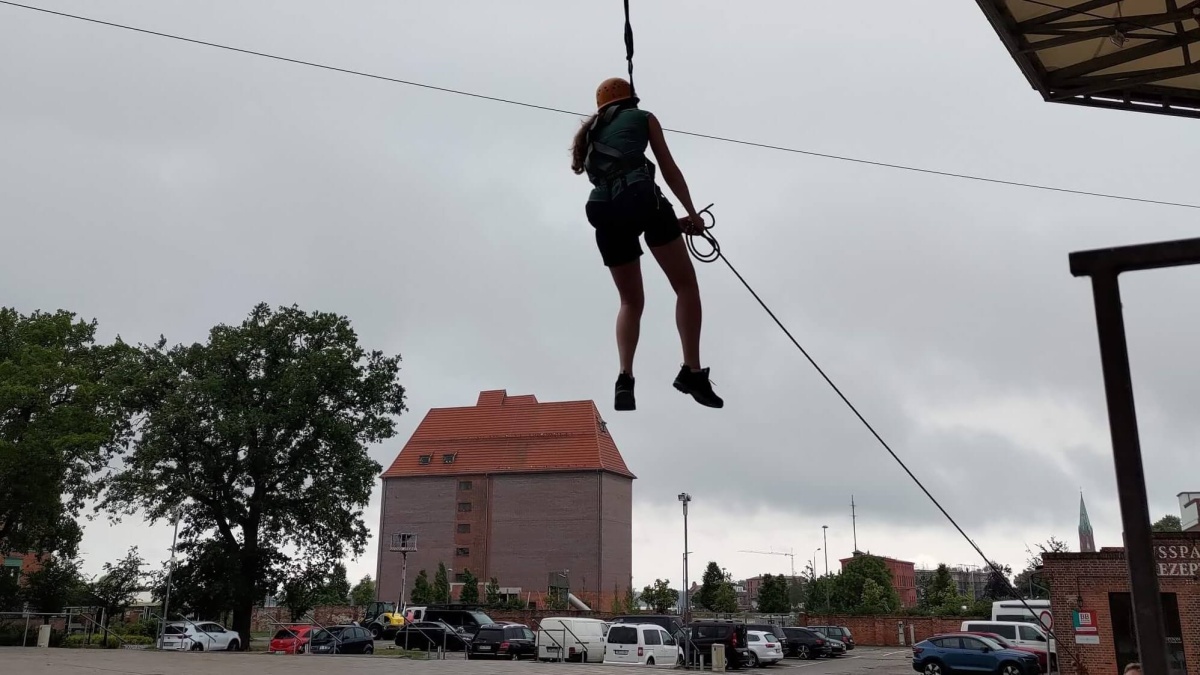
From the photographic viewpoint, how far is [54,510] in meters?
36.3

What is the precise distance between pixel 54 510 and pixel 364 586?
96.1 meters

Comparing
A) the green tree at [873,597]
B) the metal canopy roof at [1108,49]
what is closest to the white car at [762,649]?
the green tree at [873,597]

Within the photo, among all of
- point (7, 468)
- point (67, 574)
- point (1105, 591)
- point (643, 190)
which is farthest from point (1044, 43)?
point (67, 574)

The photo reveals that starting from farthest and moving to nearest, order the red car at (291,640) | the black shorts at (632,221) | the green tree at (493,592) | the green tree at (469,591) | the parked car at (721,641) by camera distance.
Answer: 1. the green tree at (493,592)
2. the green tree at (469,591)
3. the red car at (291,640)
4. the parked car at (721,641)
5. the black shorts at (632,221)

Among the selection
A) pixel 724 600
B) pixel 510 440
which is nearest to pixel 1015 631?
pixel 724 600

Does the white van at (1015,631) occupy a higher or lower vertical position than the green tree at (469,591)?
lower

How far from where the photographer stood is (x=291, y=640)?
36.7 meters

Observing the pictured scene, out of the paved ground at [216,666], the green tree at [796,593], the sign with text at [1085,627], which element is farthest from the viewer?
the green tree at [796,593]

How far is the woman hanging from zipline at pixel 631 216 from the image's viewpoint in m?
4.30

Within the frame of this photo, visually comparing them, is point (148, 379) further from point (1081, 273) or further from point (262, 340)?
point (1081, 273)

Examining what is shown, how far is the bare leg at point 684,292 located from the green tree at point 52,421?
115ft

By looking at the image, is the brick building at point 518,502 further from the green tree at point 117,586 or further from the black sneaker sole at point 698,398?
the black sneaker sole at point 698,398

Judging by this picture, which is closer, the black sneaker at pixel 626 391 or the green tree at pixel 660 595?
the black sneaker at pixel 626 391

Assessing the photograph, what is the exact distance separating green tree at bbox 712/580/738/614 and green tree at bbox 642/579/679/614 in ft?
10.4
